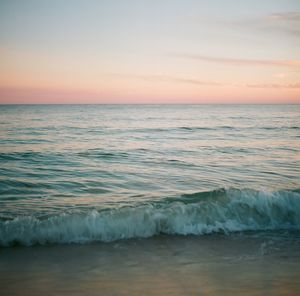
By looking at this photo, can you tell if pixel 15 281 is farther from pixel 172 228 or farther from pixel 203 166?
pixel 203 166

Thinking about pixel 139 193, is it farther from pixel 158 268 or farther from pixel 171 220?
pixel 158 268

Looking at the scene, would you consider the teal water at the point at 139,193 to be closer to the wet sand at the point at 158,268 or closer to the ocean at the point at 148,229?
the ocean at the point at 148,229

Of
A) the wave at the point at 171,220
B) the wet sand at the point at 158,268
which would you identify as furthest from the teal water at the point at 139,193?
the wet sand at the point at 158,268

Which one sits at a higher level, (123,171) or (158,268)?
(123,171)

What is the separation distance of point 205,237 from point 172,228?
77cm

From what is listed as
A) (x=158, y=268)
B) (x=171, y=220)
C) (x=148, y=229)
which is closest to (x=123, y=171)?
(x=171, y=220)

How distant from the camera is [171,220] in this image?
750 centimetres

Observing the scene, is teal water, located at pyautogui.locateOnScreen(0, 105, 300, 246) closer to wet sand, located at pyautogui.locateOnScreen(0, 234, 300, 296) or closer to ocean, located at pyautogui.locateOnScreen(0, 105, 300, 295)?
ocean, located at pyautogui.locateOnScreen(0, 105, 300, 295)

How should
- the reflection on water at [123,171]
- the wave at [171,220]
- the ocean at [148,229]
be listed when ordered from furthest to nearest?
1. the reflection on water at [123,171]
2. the wave at [171,220]
3. the ocean at [148,229]

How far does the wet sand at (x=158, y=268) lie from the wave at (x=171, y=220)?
0.37 m

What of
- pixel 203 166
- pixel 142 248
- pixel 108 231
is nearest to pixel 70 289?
pixel 142 248

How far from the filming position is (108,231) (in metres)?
6.97

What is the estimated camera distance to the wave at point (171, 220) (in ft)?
21.9

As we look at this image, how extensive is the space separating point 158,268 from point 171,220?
227 centimetres
